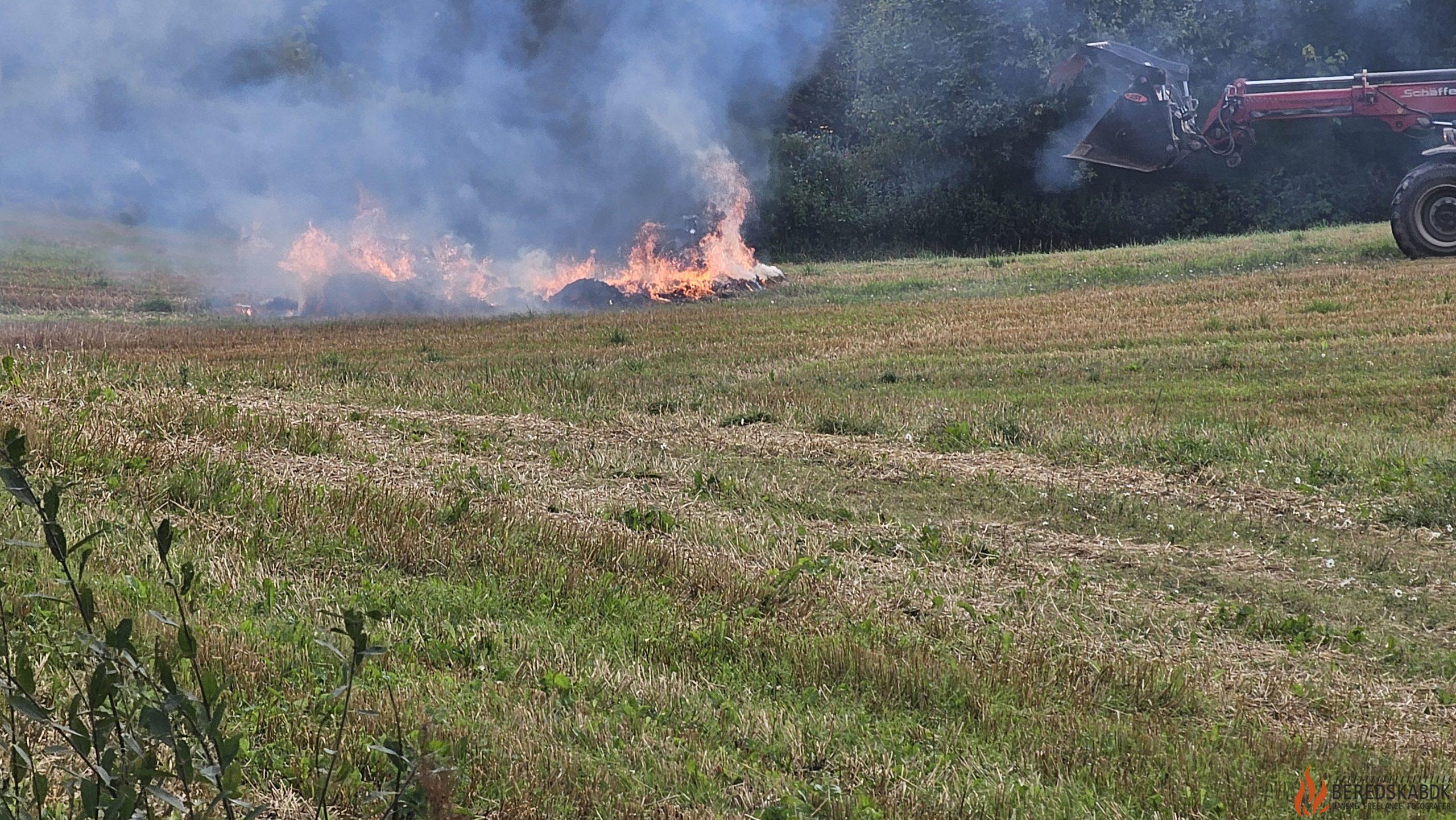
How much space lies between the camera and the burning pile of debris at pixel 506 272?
77.0 feet

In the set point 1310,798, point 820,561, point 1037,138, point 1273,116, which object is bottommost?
point 1310,798

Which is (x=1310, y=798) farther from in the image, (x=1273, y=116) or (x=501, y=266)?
(x=501, y=266)

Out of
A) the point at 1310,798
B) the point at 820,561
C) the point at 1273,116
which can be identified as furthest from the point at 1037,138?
the point at 1310,798

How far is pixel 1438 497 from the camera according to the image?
8156 mm

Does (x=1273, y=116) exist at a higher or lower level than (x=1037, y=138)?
lower

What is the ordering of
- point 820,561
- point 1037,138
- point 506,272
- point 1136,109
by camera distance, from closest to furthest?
point 820,561 → point 506,272 → point 1136,109 → point 1037,138

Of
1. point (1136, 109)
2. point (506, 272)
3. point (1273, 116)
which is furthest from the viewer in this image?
point (1136, 109)

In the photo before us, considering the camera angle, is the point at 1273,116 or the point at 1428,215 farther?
the point at 1273,116

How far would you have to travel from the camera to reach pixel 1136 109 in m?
27.8

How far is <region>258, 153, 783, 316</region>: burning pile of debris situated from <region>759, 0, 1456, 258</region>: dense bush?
11862 millimetres

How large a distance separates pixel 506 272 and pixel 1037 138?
17.5m

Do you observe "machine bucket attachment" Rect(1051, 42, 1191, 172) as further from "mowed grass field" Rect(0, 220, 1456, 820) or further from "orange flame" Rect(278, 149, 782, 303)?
"mowed grass field" Rect(0, 220, 1456, 820)

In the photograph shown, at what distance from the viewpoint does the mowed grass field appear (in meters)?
4.64

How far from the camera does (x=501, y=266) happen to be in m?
25.8
